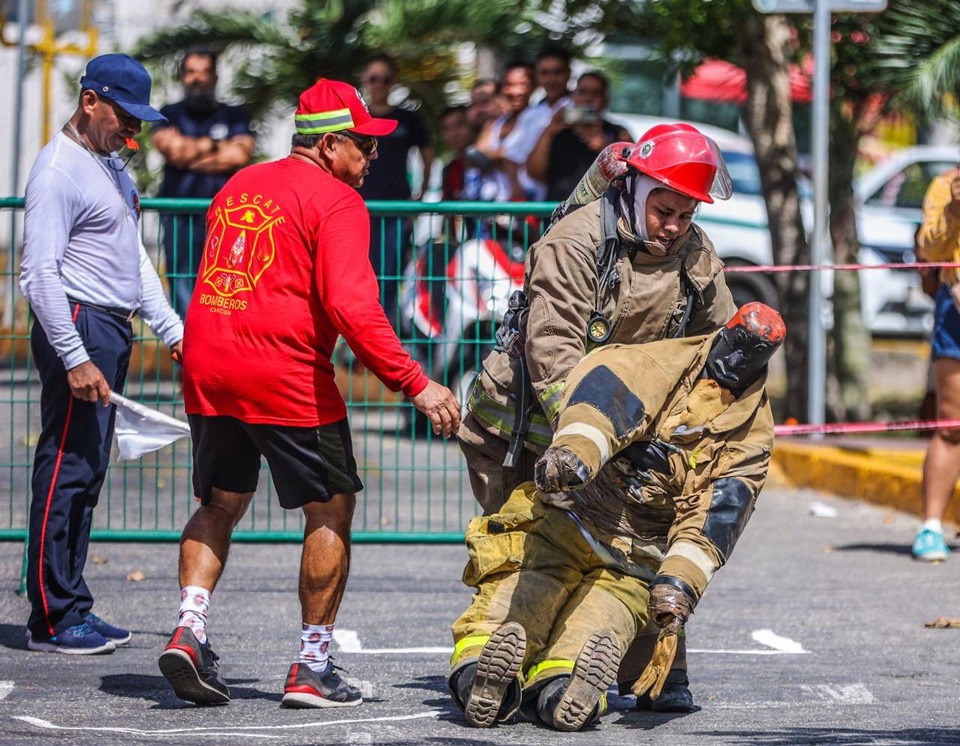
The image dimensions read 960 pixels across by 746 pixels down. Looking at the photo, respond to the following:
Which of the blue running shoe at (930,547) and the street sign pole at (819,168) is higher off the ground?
the street sign pole at (819,168)

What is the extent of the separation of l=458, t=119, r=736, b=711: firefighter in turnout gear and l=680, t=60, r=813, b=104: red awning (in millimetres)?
Answer: 7100

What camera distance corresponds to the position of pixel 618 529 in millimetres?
5398

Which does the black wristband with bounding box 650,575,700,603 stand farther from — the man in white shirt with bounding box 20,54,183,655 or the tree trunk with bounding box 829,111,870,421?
the tree trunk with bounding box 829,111,870,421

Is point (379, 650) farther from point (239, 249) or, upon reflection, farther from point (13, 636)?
point (239, 249)

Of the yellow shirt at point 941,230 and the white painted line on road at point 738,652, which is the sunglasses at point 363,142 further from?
the yellow shirt at point 941,230

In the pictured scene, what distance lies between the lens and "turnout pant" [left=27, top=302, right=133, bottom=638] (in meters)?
6.22

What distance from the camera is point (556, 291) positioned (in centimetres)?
534

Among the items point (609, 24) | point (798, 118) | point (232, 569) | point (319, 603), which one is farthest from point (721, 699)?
point (798, 118)

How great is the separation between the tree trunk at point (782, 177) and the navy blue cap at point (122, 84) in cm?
695

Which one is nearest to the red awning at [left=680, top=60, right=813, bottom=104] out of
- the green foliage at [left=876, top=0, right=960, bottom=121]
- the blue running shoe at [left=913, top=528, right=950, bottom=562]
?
the green foliage at [left=876, top=0, right=960, bottom=121]

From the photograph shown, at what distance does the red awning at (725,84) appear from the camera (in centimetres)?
1356

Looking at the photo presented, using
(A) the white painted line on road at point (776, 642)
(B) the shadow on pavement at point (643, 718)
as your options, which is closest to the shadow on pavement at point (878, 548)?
(A) the white painted line on road at point (776, 642)

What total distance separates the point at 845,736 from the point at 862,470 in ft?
17.4

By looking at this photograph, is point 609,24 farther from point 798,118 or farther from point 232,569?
point 798,118
